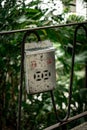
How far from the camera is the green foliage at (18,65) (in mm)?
2375

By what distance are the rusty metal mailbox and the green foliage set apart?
0.65 meters

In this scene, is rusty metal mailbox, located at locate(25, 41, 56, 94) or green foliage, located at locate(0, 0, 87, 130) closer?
rusty metal mailbox, located at locate(25, 41, 56, 94)

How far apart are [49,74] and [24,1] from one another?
0.93m

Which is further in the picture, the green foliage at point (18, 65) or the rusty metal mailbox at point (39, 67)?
the green foliage at point (18, 65)

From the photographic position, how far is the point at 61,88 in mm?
2912

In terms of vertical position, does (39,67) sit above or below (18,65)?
above

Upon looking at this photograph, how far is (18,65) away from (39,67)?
35.9 inches

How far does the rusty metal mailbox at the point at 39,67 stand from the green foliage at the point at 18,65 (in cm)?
65

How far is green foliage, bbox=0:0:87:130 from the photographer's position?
238 cm

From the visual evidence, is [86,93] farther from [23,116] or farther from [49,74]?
[49,74]

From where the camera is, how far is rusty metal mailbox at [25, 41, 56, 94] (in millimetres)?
1637

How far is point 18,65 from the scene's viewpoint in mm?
2562

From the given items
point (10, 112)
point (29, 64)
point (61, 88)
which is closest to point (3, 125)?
point (10, 112)

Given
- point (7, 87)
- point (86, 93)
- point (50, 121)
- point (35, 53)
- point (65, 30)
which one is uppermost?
point (35, 53)
